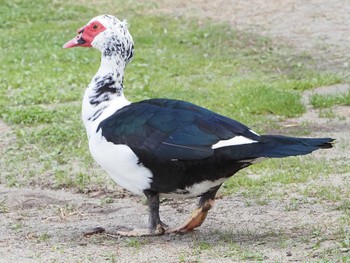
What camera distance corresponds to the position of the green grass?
27.2 feet

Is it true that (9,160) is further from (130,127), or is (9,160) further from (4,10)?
(4,10)

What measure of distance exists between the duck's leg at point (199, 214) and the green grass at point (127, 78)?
3.56 feet

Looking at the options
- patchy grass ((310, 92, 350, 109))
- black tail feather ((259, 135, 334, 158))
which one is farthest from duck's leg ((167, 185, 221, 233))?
patchy grass ((310, 92, 350, 109))

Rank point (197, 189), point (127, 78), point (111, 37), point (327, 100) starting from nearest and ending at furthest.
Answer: point (197, 189) → point (111, 37) → point (327, 100) → point (127, 78)

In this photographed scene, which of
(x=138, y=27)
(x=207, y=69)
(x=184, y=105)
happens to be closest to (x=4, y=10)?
(x=138, y=27)

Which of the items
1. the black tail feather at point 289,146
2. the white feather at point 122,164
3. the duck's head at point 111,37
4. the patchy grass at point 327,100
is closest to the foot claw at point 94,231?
the white feather at point 122,164

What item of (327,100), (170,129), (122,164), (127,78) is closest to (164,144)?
(170,129)

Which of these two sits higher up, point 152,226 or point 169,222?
point 152,226

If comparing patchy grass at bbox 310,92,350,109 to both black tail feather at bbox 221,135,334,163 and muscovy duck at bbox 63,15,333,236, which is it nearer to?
muscovy duck at bbox 63,15,333,236

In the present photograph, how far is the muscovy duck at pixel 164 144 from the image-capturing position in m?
5.86

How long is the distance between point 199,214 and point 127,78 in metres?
5.15

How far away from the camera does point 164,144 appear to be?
19.7 ft

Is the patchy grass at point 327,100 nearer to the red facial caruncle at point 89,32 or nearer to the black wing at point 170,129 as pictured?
the red facial caruncle at point 89,32

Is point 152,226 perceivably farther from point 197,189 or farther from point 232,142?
point 232,142
